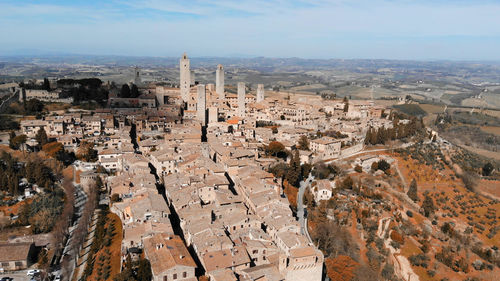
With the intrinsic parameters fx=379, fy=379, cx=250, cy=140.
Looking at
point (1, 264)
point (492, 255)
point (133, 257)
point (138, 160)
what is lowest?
point (492, 255)

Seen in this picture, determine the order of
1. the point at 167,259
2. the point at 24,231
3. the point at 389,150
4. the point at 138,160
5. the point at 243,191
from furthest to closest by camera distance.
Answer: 1. the point at 389,150
2. the point at 138,160
3. the point at 243,191
4. the point at 24,231
5. the point at 167,259

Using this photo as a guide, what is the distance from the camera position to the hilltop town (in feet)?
71.1

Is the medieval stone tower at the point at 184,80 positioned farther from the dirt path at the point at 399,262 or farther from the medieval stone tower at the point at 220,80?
the dirt path at the point at 399,262

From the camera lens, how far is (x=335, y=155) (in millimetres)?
40281

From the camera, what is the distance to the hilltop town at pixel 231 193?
853 inches

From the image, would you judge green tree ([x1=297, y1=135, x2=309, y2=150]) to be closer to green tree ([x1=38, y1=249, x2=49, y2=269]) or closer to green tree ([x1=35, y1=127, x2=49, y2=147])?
green tree ([x1=38, y1=249, x2=49, y2=269])

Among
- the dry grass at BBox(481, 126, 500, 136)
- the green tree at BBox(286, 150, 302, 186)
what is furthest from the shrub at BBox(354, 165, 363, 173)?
the dry grass at BBox(481, 126, 500, 136)

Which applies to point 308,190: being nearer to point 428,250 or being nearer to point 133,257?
point 428,250

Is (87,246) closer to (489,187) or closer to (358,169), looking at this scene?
(358,169)

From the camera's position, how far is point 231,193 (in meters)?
26.9

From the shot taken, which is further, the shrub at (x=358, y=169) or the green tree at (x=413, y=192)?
the shrub at (x=358, y=169)

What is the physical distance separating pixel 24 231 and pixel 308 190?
21400mm

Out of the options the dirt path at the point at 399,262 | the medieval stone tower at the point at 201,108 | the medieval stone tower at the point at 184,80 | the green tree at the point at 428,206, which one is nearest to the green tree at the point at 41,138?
the medieval stone tower at the point at 201,108

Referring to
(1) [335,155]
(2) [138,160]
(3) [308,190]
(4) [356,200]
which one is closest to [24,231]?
(2) [138,160]
